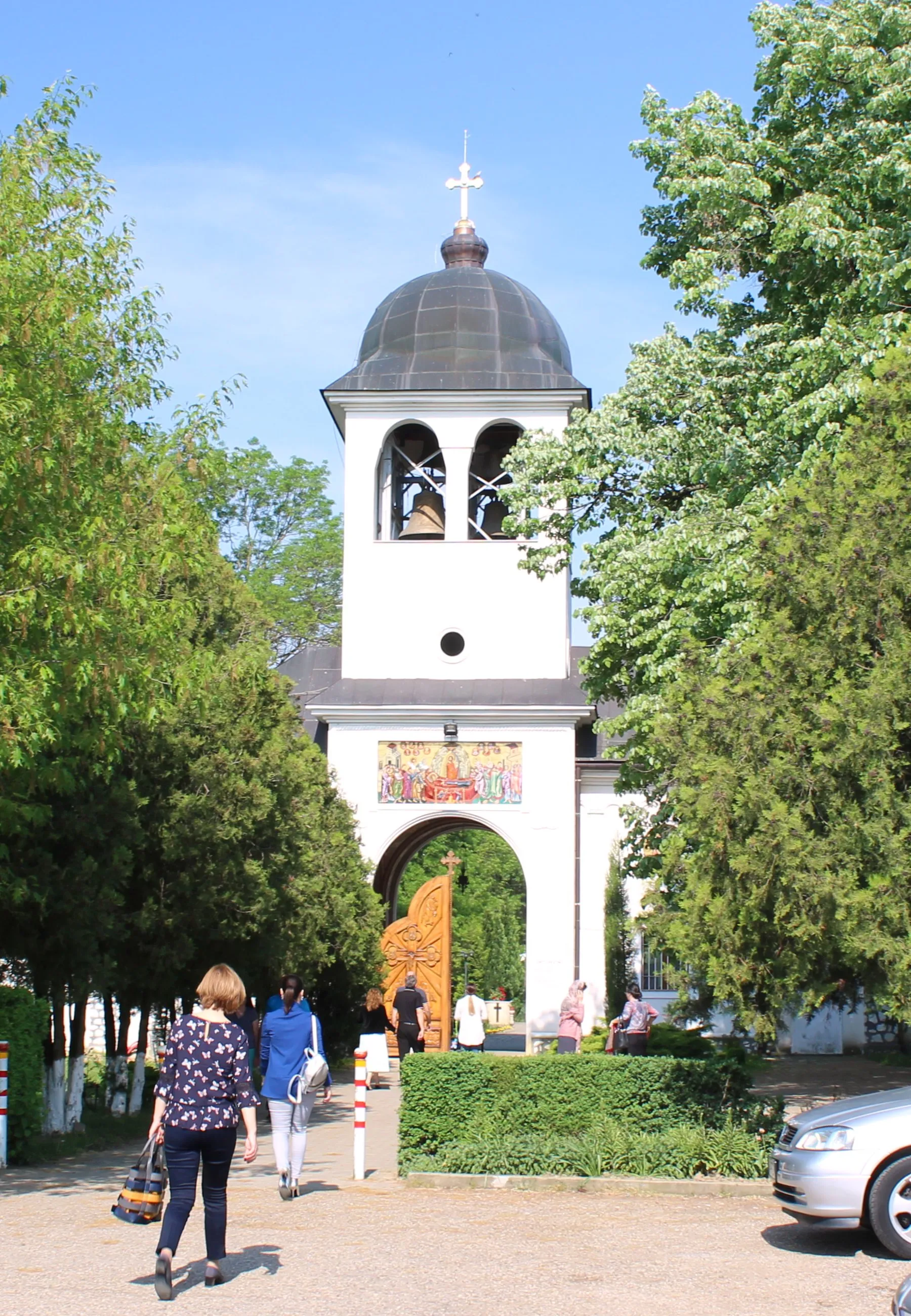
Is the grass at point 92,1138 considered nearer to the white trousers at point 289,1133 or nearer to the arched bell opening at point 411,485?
the white trousers at point 289,1133

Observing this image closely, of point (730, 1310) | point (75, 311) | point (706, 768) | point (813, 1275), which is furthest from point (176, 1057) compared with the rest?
point (75, 311)

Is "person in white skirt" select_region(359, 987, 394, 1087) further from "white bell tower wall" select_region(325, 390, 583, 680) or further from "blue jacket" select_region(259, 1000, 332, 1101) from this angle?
"blue jacket" select_region(259, 1000, 332, 1101)

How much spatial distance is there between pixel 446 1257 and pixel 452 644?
2075 centimetres

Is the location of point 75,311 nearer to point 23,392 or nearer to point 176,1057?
point 23,392

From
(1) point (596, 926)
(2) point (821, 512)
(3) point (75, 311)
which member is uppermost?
(3) point (75, 311)

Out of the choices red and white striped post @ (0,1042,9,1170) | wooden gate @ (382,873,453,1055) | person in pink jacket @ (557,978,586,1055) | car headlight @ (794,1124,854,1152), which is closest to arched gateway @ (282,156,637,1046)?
wooden gate @ (382,873,453,1055)

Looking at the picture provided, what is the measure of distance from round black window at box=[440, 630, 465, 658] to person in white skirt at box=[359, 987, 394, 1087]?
7.87 metres

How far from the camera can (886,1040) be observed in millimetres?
27766

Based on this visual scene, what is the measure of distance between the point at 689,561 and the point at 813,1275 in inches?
373

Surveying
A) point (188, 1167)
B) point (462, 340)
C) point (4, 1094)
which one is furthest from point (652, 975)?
point (188, 1167)

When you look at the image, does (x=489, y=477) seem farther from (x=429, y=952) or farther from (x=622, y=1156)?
(x=622, y=1156)

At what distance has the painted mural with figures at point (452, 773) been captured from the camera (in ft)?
91.5

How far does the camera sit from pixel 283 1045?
1086 centimetres

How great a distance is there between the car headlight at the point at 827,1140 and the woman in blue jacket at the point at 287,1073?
3656 mm
